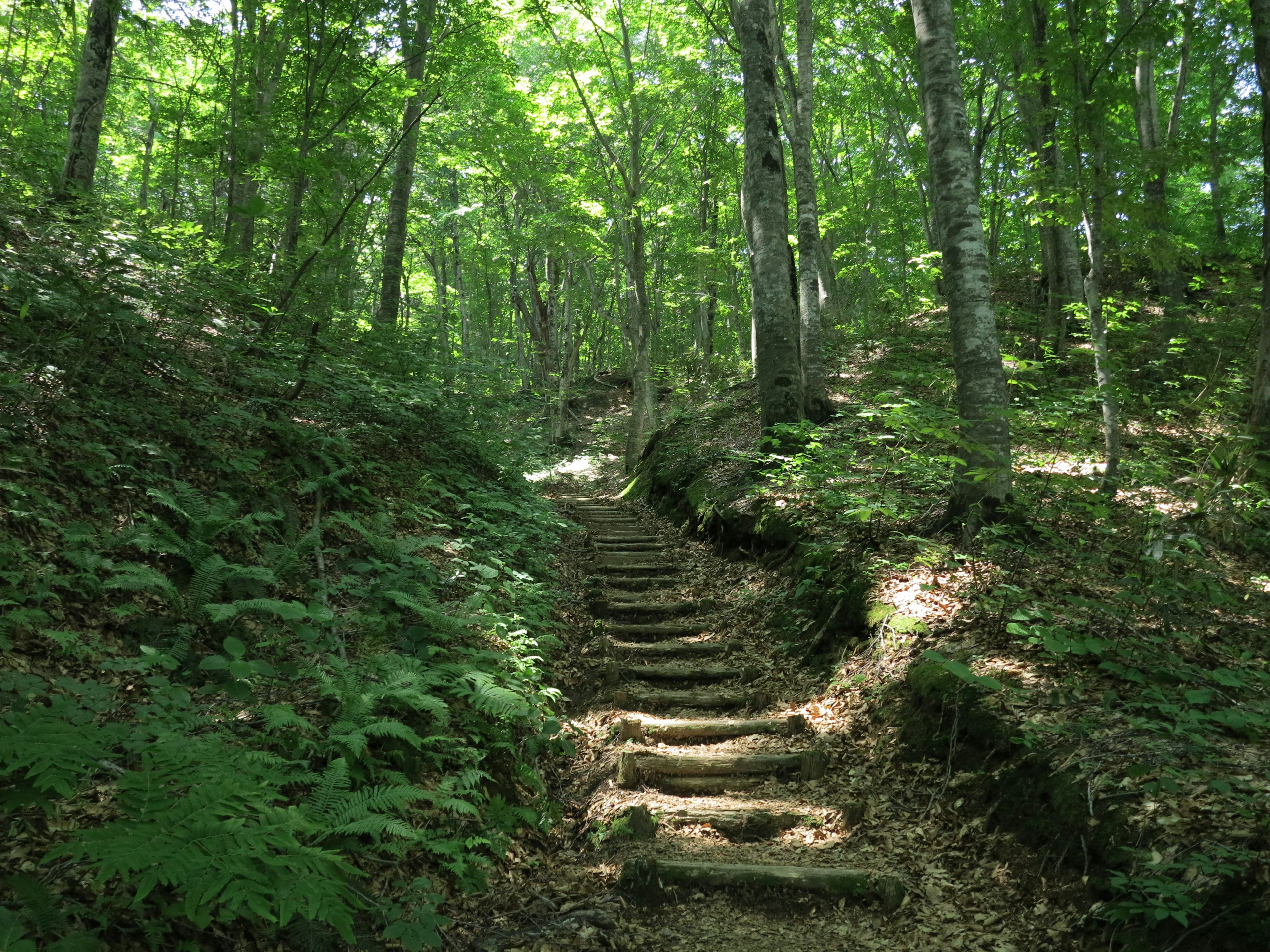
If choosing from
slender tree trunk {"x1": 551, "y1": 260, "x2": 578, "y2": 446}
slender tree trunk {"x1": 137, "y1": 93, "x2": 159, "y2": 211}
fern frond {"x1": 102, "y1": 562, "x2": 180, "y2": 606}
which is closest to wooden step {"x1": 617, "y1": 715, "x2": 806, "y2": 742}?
fern frond {"x1": 102, "y1": 562, "x2": 180, "y2": 606}

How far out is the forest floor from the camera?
130 inches

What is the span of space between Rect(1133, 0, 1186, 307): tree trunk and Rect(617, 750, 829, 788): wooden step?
7.00 m

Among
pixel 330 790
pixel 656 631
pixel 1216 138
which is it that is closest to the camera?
pixel 330 790

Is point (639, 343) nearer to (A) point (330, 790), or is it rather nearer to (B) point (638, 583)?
(B) point (638, 583)

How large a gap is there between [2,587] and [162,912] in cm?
215

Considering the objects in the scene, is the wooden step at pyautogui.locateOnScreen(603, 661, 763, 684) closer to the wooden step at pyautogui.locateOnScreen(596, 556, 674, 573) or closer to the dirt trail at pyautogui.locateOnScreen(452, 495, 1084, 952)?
the dirt trail at pyautogui.locateOnScreen(452, 495, 1084, 952)

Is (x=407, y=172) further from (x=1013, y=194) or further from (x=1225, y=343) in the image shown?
(x=1225, y=343)

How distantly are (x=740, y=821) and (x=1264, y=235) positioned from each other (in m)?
7.77

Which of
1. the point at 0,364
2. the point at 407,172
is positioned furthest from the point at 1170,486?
the point at 407,172

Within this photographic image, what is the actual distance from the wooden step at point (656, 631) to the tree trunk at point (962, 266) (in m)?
2.84

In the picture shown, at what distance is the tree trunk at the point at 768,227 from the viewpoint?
31.5 feet

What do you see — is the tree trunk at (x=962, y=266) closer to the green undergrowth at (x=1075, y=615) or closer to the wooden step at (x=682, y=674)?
the green undergrowth at (x=1075, y=615)

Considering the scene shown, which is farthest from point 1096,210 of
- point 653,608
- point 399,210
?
point 399,210

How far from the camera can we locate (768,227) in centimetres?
963
